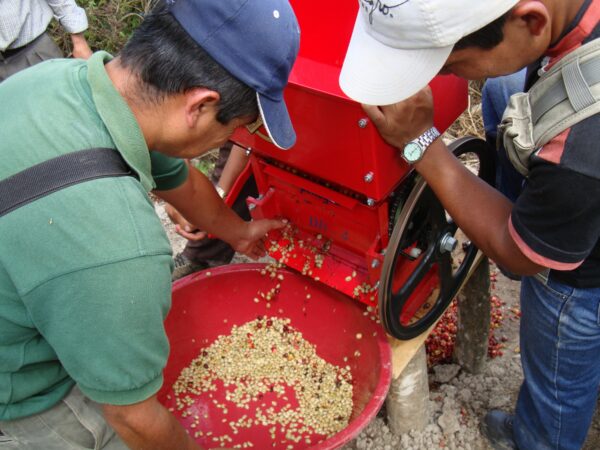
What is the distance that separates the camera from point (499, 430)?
2.47 m

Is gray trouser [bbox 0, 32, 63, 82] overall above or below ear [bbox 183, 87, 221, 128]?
below

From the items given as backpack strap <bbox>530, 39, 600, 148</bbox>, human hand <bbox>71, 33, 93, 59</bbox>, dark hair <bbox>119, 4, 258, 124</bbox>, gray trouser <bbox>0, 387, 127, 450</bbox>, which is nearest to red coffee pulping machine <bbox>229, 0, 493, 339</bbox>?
dark hair <bbox>119, 4, 258, 124</bbox>


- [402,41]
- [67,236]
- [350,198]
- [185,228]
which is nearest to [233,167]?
[185,228]

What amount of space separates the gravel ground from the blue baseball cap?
1.70 m

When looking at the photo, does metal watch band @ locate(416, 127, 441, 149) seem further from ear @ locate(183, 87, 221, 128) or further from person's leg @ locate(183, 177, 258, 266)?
person's leg @ locate(183, 177, 258, 266)

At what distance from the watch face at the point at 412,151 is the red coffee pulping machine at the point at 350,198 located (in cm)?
5

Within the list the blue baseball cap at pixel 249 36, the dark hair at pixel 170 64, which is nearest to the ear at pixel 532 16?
the blue baseball cap at pixel 249 36

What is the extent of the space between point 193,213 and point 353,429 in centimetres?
95

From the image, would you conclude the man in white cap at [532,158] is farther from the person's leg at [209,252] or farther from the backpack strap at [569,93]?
the person's leg at [209,252]

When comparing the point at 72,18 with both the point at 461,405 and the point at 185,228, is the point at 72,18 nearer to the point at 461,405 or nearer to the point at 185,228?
the point at 185,228

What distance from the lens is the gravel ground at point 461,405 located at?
99.7 inches

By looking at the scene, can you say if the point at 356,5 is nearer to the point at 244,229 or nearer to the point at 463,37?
the point at 463,37

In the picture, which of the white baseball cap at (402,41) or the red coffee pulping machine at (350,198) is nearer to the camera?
the white baseball cap at (402,41)

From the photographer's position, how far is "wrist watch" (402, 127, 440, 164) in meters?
1.65
